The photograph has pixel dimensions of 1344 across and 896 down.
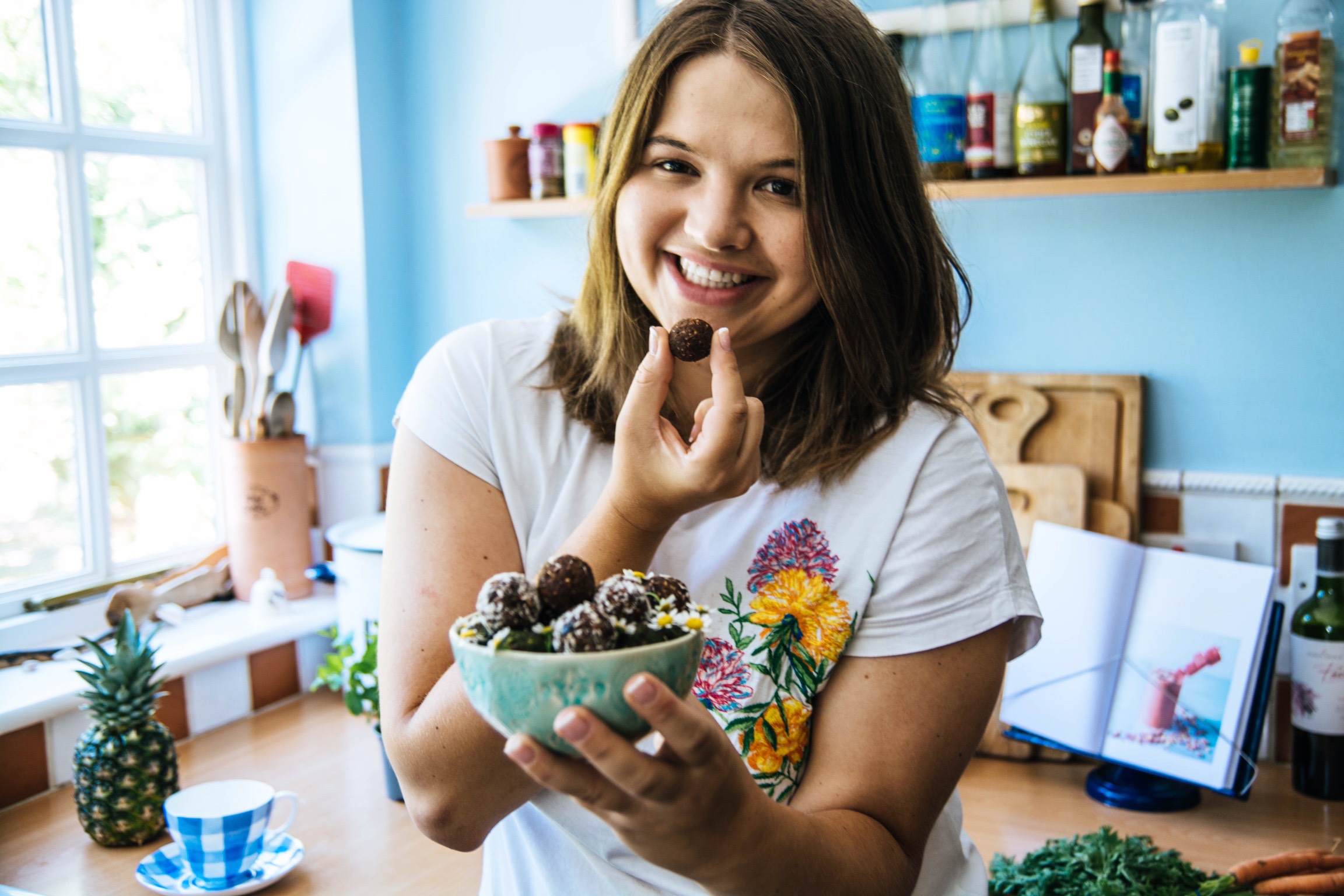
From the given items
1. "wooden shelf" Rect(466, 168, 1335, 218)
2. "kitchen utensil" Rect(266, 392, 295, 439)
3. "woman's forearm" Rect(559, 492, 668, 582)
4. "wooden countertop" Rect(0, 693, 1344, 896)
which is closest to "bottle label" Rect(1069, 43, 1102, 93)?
"wooden shelf" Rect(466, 168, 1335, 218)

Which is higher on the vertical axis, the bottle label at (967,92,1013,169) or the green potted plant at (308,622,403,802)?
the bottle label at (967,92,1013,169)

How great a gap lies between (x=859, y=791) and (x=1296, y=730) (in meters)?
0.95

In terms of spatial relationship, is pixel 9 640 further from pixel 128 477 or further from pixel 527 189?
pixel 527 189

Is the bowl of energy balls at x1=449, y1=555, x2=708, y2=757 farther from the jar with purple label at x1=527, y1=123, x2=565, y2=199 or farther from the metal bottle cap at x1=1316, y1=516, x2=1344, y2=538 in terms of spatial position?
the jar with purple label at x1=527, y1=123, x2=565, y2=199

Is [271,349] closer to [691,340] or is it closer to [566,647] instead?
[691,340]

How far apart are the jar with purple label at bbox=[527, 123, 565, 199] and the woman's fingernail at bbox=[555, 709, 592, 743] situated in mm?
1470

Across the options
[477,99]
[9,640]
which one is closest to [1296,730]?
[477,99]

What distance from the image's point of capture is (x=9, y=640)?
163cm

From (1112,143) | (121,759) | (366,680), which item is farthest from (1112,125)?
(121,759)

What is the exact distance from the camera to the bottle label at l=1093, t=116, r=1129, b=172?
54.3 inches

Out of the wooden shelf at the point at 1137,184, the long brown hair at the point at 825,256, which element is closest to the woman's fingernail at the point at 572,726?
the long brown hair at the point at 825,256

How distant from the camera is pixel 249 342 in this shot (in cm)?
193

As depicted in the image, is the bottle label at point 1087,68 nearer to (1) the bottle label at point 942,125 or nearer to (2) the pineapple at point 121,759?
(1) the bottle label at point 942,125

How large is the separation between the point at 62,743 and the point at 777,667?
3.88 ft
